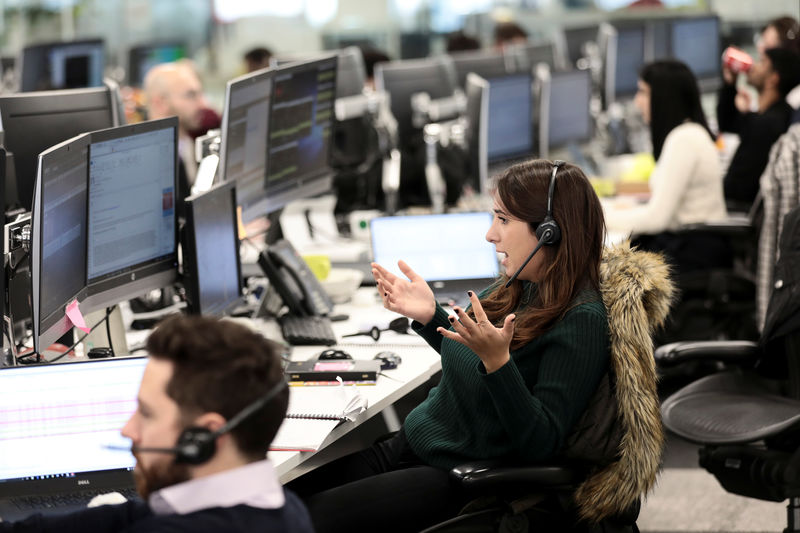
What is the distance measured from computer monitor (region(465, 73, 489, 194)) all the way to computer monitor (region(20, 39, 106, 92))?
237 centimetres

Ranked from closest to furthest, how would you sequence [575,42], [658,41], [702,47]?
[658,41], [702,47], [575,42]

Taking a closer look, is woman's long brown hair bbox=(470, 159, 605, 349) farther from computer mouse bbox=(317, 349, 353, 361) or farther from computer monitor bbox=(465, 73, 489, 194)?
computer monitor bbox=(465, 73, 489, 194)

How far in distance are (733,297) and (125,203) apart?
8.58ft

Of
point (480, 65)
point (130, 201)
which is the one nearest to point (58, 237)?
point (130, 201)

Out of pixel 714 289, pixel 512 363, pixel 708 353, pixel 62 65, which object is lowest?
pixel 714 289

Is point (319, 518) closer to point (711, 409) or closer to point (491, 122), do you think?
point (711, 409)

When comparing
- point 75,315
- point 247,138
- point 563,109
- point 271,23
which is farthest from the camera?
point 271,23

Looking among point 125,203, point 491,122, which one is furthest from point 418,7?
point 125,203

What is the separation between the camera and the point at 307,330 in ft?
9.41

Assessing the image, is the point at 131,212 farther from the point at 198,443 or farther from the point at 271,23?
the point at 271,23

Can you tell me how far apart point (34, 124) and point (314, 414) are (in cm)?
122

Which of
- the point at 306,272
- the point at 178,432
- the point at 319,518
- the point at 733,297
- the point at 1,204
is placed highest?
the point at 1,204

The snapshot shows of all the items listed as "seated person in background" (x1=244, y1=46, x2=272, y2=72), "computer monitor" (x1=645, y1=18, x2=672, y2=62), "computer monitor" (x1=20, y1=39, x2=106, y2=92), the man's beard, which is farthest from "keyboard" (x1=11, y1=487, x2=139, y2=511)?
"computer monitor" (x1=645, y1=18, x2=672, y2=62)

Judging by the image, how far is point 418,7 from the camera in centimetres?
957
